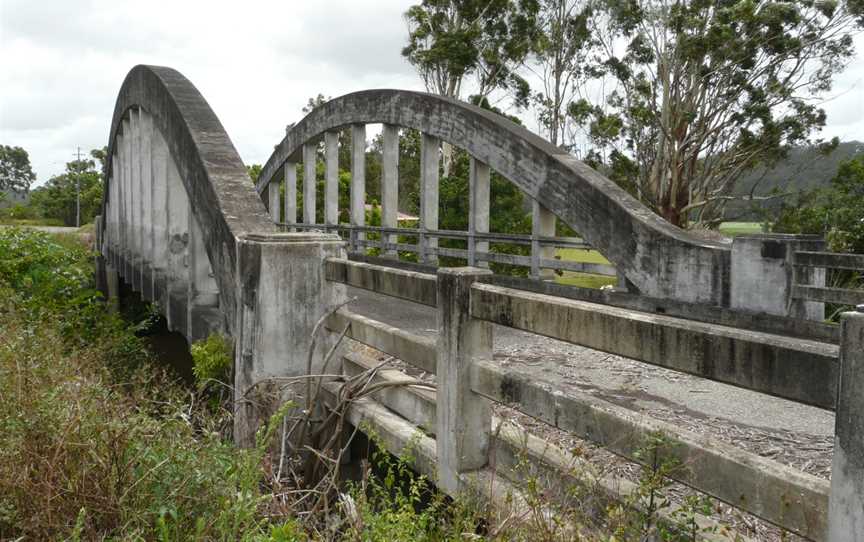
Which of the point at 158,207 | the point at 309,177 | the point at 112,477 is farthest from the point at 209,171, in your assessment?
the point at 309,177

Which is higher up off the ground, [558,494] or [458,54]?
[458,54]

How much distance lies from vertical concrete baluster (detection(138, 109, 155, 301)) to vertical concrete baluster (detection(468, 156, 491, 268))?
486 cm

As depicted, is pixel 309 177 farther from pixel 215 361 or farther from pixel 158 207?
pixel 215 361

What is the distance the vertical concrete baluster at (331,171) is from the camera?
54.5ft

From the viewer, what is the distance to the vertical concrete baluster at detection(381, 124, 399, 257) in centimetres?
1442

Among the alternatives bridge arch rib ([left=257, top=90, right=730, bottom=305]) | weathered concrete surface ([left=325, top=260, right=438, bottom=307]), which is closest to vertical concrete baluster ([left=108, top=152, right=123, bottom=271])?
bridge arch rib ([left=257, top=90, right=730, bottom=305])

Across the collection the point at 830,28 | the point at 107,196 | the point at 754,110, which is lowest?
the point at 107,196

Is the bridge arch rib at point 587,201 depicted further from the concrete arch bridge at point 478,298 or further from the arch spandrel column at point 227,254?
the arch spandrel column at point 227,254

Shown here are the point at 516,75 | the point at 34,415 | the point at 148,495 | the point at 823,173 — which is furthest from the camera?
the point at 823,173

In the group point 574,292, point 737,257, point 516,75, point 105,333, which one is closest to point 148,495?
point 737,257

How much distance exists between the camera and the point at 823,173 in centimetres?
6103

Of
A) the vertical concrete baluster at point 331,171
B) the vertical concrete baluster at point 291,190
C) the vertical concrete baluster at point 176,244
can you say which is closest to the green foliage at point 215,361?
the vertical concrete baluster at point 176,244

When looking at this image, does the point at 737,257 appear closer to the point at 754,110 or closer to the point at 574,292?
the point at 574,292

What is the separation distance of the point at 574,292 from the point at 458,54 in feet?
76.9
